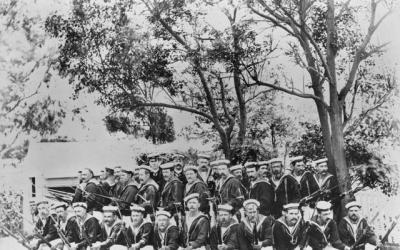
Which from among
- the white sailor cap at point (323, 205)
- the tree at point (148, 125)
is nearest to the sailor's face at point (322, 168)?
the white sailor cap at point (323, 205)

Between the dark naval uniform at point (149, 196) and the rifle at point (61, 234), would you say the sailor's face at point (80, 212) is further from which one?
the dark naval uniform at point (149, 196)

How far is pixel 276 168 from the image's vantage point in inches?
199

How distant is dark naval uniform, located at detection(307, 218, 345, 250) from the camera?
4871mm

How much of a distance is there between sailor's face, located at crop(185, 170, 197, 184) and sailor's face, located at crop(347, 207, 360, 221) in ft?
5.05

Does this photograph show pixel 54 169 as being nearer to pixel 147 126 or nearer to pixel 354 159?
pixel 147 126

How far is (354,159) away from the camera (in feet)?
16.6

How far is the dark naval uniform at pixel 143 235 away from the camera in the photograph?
16.4 feet

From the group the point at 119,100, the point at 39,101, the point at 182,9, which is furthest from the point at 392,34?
the point at 39,101

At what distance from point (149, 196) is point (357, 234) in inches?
80.6

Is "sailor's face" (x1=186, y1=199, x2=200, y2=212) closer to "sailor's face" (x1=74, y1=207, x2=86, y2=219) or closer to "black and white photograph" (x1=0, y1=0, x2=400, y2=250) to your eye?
"black and white photograph" (x1=0, y1=0, x2=400, y2=250)

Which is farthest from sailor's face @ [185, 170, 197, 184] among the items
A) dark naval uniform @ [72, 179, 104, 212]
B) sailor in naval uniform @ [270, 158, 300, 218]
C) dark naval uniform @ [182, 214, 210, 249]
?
dark naval uniform @ [72, 179, 104, 212]

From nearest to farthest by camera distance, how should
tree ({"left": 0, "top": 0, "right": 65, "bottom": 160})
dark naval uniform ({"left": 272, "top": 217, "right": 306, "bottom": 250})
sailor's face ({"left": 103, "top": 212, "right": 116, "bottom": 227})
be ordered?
dark naval uniform ({"left": 272, "top": 217, "right": 306, "bottom": 250}) → sailor's face ({"left": 103, "top": 212, "right": 116, "bottom": 227}) → tree ({"left": 0, "top": 0, "right": 65, "bottom": 160})

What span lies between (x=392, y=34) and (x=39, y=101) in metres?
3.61

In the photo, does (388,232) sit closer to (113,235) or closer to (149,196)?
(149,196)
